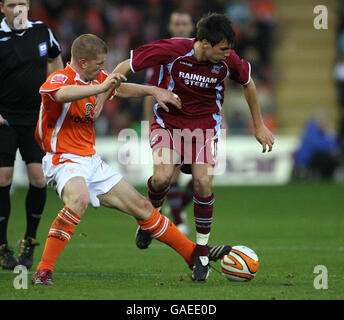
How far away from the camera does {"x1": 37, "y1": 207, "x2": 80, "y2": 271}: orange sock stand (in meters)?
6.06

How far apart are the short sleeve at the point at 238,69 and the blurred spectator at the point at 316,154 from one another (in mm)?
11431

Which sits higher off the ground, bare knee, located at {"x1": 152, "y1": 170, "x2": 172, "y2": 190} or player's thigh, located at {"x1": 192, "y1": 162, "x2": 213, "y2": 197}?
bare knee, located at {"x1": 152, "y1": 170, "x2": 172, "y2": 190}

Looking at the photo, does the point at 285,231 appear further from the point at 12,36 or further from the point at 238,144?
the point at 238,144

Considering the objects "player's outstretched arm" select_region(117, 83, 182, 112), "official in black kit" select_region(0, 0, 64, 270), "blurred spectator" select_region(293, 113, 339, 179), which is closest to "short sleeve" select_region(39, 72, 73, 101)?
"player's outstretched arm" select_region(117, 83, 182, 112)

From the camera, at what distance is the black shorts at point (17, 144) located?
721cm

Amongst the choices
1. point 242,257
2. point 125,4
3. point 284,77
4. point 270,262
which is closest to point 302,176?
point 284,77

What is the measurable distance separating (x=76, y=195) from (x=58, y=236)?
0.34 metres

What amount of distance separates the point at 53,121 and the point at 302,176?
42.2 feet

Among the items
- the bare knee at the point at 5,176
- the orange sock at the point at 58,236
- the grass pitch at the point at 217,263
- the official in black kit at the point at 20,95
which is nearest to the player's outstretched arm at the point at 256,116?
the grass pitch at the point at 217,263

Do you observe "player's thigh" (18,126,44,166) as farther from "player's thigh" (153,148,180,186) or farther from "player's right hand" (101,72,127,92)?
"player's right hand" (101,72,127,92)

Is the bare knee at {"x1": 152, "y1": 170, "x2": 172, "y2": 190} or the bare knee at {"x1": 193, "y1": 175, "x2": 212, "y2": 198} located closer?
the bare knee at {"x1": 193, "y1": 175, "x2": 212, "y2": 198}

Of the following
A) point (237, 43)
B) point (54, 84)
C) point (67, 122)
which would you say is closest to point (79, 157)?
point (67, 122)

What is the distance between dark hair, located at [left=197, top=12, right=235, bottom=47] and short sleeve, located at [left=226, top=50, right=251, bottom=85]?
0.27 metres
